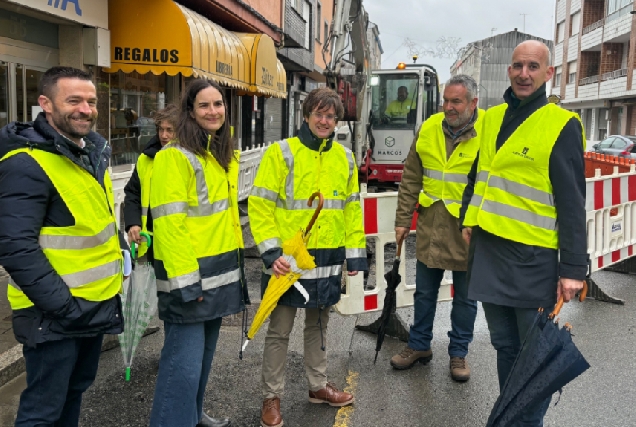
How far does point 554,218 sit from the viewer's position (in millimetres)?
2842

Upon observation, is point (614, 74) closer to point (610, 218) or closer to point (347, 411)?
point (610, 218)

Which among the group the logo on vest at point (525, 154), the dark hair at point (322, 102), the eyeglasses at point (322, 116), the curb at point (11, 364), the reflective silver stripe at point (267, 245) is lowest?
the curb at point (11, 364)

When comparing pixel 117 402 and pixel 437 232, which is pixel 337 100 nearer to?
pixel 437 232

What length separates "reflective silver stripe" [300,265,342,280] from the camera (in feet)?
11.2

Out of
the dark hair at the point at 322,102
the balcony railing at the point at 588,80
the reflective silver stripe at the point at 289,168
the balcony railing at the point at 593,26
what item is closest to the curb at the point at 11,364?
the reflective silver stripe at the point at 289,168

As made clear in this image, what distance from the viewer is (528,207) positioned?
2867 millimetres

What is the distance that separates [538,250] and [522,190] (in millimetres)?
305

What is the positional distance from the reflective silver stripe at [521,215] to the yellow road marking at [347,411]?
157cm

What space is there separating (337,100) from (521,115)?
106 centimetres

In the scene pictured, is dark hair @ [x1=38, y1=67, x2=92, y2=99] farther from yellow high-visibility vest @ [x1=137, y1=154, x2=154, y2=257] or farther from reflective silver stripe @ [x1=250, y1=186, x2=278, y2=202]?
reflective silver stripe @ [x1=250, y1=186, x2=278, y2=202]

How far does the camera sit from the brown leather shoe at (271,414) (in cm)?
340

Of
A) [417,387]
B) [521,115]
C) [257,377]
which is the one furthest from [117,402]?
[521,115]

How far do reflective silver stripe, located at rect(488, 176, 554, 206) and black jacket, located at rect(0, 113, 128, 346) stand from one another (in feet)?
6.42

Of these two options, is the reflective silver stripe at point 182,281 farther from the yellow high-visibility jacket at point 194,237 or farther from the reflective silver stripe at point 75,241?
the reflective silver stripe at point 75,241
